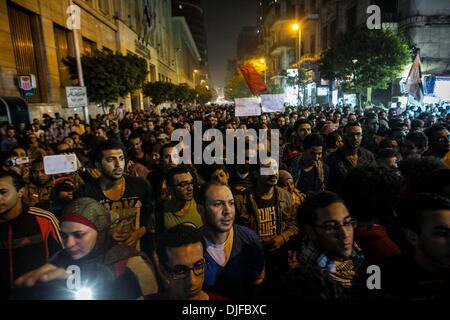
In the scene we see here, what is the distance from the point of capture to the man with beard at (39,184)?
4.48m

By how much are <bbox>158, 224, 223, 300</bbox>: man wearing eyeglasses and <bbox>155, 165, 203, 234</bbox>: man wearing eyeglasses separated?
1.24m

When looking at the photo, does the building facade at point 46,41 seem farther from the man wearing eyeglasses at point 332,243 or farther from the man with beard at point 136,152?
the man wearing eyeglasses at point 332,243

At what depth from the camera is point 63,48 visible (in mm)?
19781

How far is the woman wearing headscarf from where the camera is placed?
7.29 ft

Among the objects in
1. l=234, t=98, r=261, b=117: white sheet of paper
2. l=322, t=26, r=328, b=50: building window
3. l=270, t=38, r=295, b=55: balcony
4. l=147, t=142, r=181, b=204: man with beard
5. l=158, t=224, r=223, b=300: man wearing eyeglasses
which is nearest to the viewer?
l=158, t=224, r=223, b=300: man wearing eyeglasses

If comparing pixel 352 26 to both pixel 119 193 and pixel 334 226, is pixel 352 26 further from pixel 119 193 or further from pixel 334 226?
pixel 334 226

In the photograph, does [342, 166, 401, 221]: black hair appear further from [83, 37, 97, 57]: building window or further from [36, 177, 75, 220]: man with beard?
[83, 37, 97, 57]: building window

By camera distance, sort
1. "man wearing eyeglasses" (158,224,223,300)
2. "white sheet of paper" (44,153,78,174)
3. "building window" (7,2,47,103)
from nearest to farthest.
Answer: "man wearing eyeglasses" (158,224,223,300) → "white sheet of paper" (44,153,78,174) → "building window" (7,2,47,103)

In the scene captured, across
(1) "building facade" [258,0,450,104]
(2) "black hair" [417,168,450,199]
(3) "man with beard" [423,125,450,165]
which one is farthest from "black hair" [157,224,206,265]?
(1) "building facade" [258,0,450,104]

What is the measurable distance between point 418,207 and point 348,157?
329cm

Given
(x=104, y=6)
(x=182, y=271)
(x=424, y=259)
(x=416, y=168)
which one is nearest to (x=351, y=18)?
(x=104, y=6)
